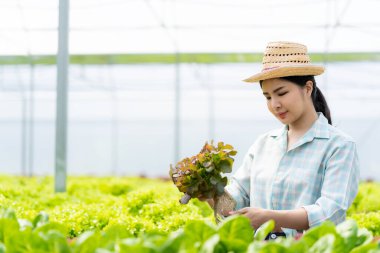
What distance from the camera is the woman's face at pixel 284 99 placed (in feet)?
9.56

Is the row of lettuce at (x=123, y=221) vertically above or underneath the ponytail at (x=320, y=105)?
underneath

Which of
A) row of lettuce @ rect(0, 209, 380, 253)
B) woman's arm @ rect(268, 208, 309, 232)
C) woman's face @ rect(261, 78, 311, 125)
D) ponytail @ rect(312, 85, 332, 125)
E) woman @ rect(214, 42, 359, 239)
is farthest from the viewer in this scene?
ponytail @ rect(312, 85, 332, 125)

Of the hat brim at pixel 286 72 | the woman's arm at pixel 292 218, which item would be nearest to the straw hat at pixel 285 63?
the hat brim at pixel 286 72

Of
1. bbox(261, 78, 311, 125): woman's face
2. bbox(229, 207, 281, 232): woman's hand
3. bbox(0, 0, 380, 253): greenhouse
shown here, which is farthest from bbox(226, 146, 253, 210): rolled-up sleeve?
bbox(229, 207, 281, 232): woman's hand

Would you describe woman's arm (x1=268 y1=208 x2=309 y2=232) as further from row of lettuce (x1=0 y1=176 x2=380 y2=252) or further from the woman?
row of lettuce (x1=0 y1=176 x2=380 y2=252)

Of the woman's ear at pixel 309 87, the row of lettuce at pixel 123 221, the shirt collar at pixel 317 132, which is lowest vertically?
the row of lettuce at pixel 123 221

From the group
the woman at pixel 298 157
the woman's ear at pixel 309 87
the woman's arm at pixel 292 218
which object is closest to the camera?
the woman's arm at pixel 292 218

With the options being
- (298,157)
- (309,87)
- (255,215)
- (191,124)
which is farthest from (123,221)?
(191,124)

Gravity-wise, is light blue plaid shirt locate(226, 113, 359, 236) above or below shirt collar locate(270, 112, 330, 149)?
below

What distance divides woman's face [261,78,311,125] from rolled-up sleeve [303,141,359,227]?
25 cm

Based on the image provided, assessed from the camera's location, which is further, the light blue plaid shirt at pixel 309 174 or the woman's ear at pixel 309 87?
the woman's ear at pixel 309 87

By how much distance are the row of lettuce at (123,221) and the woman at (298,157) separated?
1.95 ft

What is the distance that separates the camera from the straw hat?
9.65 ft

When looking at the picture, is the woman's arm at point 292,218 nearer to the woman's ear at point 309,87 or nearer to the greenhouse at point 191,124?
the greenhouse at point 191,124
